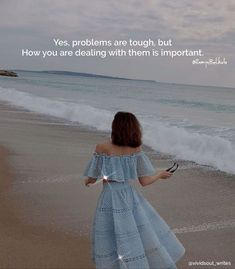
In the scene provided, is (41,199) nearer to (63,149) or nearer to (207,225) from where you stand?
(207,225)

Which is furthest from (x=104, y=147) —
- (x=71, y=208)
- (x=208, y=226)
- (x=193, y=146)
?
(x=193, y=146)

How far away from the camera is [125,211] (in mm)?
3688

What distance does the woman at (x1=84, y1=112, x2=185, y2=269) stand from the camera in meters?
3.66

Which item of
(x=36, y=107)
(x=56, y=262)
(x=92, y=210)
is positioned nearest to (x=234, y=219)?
(x=92, y=210)

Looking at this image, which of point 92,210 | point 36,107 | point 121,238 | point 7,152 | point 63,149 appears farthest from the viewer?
point 36,107

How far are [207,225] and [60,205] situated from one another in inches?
75.3

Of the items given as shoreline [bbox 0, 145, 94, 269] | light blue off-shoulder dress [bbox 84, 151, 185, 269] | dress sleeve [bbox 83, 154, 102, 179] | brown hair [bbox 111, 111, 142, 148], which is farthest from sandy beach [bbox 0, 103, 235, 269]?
brown hair [bbox 111, 111, 142, 148]

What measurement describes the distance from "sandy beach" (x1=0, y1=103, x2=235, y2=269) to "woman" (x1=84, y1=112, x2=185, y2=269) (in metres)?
0.85

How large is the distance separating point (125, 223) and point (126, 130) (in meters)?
Result: 0.70

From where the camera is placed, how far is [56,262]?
447 centimetres

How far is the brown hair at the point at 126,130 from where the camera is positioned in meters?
3.63

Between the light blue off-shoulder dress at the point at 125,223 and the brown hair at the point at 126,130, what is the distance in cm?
13

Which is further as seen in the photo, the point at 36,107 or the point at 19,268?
the point at 36,107

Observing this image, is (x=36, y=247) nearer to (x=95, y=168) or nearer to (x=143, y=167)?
(x=95, y=168)
